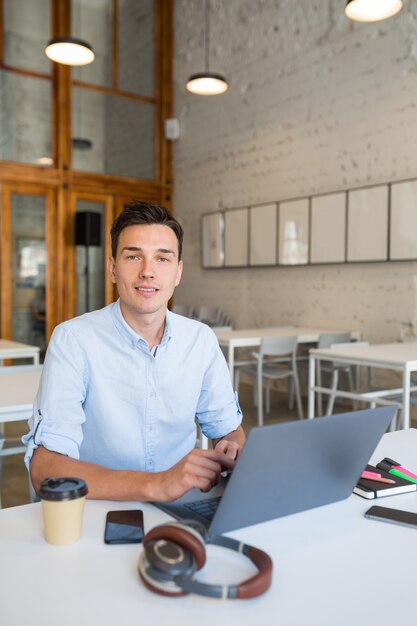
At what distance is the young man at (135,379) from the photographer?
1.32 meters

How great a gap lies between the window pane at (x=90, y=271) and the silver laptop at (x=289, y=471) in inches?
291

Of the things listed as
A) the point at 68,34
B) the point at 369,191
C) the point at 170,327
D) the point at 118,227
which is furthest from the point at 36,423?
the point at 68,34

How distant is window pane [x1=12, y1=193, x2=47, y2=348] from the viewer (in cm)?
781

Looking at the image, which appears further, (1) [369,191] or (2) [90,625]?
(1) [369,191]

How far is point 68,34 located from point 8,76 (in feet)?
3.65

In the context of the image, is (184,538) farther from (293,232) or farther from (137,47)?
(137,47)

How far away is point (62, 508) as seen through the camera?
93 centimetres

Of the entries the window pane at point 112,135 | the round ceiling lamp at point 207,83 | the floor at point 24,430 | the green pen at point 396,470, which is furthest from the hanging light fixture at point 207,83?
the green pen at point 396,470

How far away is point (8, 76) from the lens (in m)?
7.70

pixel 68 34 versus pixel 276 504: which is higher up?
pixel 68 34

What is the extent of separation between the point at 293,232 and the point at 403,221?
1.50 meters

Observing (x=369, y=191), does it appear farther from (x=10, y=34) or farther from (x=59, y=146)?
(x=10, y=34)

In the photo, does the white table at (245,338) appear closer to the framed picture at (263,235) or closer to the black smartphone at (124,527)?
the framed picture at (263,235)

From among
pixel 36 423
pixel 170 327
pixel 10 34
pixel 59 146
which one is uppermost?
pixel 10 34
